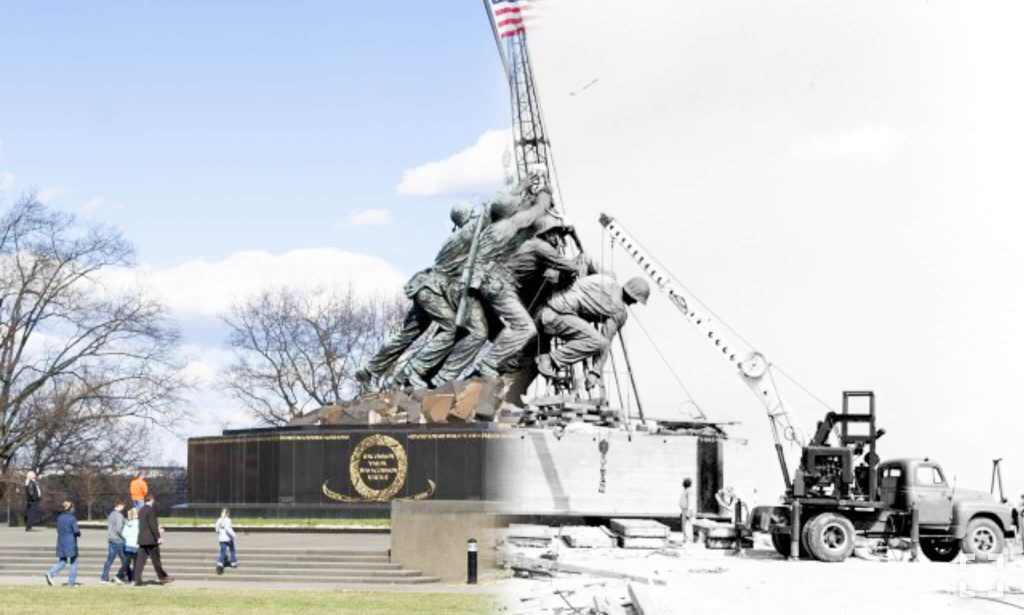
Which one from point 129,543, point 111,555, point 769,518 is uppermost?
point 769,518

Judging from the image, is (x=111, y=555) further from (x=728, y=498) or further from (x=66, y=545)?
(x=728, y=498)

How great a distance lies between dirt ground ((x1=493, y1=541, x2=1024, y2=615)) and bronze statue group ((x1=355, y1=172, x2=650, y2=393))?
14.2 m

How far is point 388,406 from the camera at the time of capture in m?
38.0

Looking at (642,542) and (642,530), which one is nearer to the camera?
(642,542)

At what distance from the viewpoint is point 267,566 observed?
26.3 m

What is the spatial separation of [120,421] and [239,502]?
1511cm

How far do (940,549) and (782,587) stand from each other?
26.9ft

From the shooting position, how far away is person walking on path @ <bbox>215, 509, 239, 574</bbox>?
25541 mm

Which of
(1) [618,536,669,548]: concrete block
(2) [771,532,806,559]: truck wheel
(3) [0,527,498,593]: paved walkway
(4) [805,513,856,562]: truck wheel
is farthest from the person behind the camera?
(1) [618,536,669,548]: concrete block

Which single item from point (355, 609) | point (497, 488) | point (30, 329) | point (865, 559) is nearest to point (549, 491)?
point (497, 488)

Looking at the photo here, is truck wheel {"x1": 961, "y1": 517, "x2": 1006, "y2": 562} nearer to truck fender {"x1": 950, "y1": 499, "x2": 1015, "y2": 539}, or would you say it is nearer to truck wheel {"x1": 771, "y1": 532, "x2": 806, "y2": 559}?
truck fender {"x1": 950, "y1": 499, "x2": 1015, "y2": 539}

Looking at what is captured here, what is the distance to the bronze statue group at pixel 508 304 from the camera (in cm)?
4200

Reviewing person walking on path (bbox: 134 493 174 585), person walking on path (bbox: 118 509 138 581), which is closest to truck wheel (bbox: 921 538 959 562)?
person walking on path (bbox: 134 493 174 585)

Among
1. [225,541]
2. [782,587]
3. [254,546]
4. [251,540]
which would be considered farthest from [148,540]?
[782,587]
